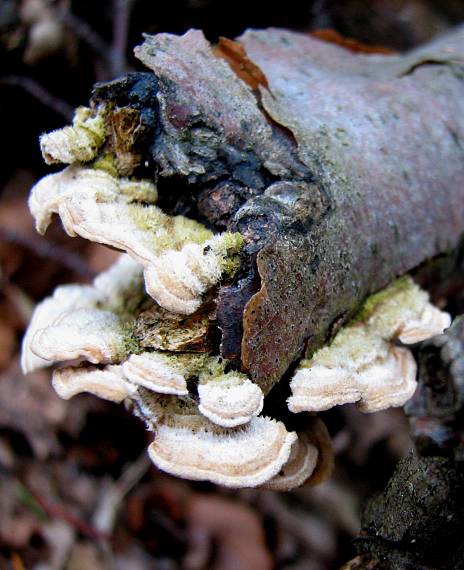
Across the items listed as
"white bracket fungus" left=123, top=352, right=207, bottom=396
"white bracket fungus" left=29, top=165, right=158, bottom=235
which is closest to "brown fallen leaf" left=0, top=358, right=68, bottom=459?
"white bracket fungus" left=29, top=165, right=158, bottom=235

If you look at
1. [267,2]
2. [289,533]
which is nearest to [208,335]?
[289,533]

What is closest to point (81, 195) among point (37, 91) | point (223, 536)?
point (37, 91)

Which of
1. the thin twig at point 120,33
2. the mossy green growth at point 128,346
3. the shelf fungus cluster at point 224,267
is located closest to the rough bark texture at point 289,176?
the shelf fungus cluster at point 224,267

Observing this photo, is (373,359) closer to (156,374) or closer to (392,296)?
(392,296)

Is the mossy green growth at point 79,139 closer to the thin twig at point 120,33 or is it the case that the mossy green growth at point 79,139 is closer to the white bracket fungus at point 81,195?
the white bracket fungus at point 81,195

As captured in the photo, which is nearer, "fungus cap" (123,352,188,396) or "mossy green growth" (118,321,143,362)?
"fungus cap" (123,352,188,396)

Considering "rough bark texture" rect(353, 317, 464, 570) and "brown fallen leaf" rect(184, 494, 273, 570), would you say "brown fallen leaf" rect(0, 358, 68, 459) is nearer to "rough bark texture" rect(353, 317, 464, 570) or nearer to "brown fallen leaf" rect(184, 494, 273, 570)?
"brown fallen leaf" rect(184, 494, 273, 570)

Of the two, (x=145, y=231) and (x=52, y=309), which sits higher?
(x=145, y=231)

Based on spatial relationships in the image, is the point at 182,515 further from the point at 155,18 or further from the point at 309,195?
the point at 155,18
